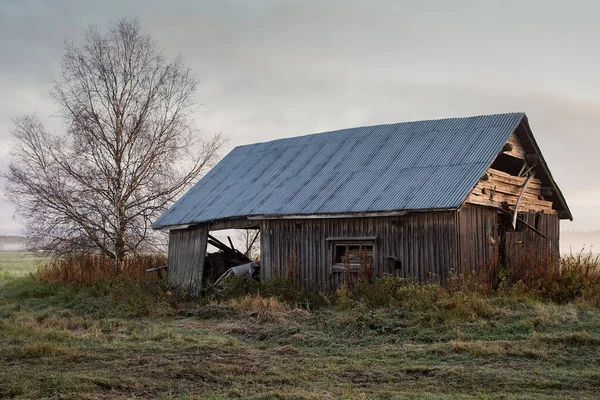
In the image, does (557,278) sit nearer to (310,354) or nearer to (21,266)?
(310,354)

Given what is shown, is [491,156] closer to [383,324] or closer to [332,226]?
[332,226]

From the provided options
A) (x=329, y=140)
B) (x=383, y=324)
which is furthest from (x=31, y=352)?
(x=329, y=140)

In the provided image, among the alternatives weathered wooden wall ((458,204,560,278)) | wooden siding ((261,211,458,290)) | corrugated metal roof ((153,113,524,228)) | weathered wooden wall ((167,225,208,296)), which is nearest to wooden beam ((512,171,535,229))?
weathered wooden wall ((458,204,560,278))

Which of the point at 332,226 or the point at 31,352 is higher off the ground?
the point at 332,226

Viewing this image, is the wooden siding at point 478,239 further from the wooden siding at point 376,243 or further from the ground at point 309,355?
the ground at point 309,355

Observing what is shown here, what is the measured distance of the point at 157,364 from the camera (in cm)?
959

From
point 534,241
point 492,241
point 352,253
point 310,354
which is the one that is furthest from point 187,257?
point 310,354

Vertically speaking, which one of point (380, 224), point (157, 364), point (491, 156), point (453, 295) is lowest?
point (157, 364)

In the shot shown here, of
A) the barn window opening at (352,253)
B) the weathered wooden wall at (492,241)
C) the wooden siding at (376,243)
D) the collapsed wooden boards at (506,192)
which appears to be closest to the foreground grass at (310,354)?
the barn window opening at (352,253)

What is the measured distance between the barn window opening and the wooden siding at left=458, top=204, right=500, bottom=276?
2225 millimetres

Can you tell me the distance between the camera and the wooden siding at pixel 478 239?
1617cm

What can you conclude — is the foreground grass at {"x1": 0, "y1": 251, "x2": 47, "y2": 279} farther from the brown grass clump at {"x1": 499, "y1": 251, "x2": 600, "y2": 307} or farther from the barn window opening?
the brown grass clump at {"x1": 499, "y1": 251, "x2": 600, "y2": 307}

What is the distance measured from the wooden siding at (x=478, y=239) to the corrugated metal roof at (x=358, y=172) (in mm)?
1035

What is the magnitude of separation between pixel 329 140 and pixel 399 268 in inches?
271
